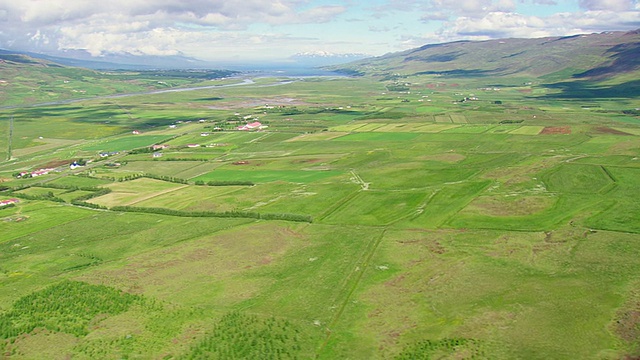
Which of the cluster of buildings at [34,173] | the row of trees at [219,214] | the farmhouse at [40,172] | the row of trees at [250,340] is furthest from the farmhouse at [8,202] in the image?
the row of trees at [250,340]

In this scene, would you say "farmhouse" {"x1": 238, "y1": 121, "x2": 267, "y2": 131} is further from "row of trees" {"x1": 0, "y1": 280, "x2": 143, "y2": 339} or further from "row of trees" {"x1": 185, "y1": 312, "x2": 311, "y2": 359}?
"row of trees" {"x1": 185, "y1": 312, "x2": 311, "y2": 359}

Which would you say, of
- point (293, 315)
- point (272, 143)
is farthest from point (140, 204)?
point (272, 143)

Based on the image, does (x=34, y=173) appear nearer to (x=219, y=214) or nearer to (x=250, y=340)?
(x=219, y=214)

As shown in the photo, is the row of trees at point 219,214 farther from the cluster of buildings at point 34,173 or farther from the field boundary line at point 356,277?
the cluster of buildings at point 34,173

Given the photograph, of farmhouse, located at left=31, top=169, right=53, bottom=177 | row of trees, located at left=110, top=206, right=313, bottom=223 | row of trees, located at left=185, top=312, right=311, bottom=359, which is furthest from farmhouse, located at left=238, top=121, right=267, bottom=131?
row of trees, located at left=185, top=312, right=311, bottom=359

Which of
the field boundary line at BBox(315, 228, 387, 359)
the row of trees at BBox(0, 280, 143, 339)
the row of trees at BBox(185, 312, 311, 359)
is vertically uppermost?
the field boundary line at BBox(315, 228, 387, 359)

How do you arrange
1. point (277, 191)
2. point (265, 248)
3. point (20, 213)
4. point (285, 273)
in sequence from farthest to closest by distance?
1. point (277, 191)
2. point (20, 213)
3. point (265, 248)
4. point (285, 273)

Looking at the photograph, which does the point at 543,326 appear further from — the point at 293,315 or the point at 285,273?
the point at 285,273

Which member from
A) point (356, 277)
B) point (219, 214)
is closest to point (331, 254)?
point (356, 277)

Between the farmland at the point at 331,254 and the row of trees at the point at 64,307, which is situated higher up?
the farmland at the point at 331,254
